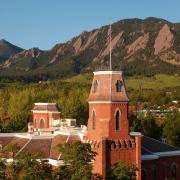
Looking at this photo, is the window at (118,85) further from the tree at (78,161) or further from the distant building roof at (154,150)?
the distant building roof at (154,150)

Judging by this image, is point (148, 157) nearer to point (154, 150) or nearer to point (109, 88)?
point (154, 150)

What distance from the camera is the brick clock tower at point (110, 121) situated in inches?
1561

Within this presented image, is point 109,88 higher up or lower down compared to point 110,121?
higher up

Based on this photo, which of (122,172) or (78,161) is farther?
(122,172)

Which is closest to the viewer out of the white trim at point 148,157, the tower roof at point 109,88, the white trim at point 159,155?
the tower roof at point 109,88

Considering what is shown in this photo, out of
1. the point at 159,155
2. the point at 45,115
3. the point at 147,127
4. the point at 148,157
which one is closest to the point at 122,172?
the point at 148,157

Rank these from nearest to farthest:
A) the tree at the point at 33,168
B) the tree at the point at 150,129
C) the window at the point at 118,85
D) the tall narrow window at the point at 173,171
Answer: the tree at the point at 33,168 < the window at the point at 118,85 < the tall narrow window at the point at 173,171 < the tree at the point at 150,129

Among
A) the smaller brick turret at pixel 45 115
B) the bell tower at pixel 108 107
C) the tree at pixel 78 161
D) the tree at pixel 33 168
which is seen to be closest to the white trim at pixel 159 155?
the bell tower at pixel 108 107

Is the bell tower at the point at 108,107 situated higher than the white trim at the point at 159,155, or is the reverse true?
the bell tower at the point at 108,107

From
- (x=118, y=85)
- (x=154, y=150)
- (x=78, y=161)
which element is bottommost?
(x=154, y=150)

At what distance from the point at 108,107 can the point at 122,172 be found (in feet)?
18.4

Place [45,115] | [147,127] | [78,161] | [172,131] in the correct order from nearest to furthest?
1. [78,161]
2. [45,115]
3. [172,131]
4. [147,127]

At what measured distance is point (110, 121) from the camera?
1567 inches

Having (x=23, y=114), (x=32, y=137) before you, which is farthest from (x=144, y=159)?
(x=23, y=114)
